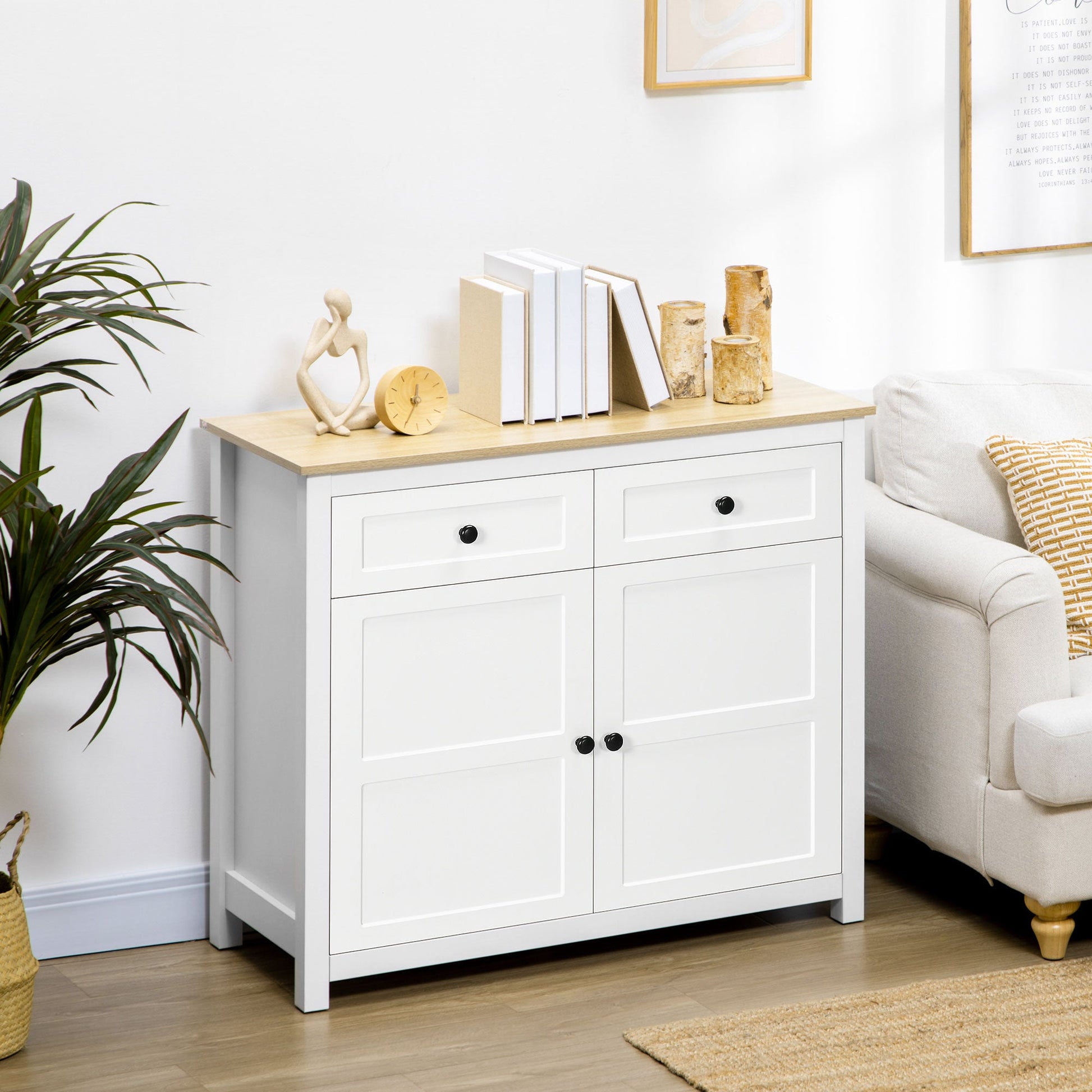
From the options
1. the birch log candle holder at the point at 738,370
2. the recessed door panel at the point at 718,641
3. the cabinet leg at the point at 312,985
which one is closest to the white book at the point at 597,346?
the birch log candle holder at the point at 738,370

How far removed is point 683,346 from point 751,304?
0.53 feet

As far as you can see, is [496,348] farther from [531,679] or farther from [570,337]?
[531,679]

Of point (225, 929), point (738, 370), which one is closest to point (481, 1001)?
point (225, 929)

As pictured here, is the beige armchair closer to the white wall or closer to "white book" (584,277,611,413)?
the white wall

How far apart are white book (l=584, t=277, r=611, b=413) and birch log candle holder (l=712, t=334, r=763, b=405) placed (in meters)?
0.21

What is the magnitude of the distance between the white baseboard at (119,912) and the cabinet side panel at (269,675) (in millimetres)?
132

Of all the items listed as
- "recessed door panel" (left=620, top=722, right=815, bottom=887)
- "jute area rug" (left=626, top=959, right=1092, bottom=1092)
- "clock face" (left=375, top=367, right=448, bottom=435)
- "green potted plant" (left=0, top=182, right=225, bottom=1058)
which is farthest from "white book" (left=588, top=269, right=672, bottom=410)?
"jute area rug" (left=626, top=959, right=1092, bottom=1092)

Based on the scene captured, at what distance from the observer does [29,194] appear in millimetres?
2400

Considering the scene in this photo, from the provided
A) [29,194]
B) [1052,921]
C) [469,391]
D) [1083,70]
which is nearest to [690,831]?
[1052,921]

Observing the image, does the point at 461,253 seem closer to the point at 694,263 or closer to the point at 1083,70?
the point at 694,263

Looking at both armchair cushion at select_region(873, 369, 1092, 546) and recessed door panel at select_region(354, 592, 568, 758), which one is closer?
recessed door panel at select_region(354, 592, 568, 758)

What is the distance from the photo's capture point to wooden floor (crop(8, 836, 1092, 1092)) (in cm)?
253

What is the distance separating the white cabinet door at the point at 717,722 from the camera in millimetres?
2842

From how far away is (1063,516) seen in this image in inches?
119
